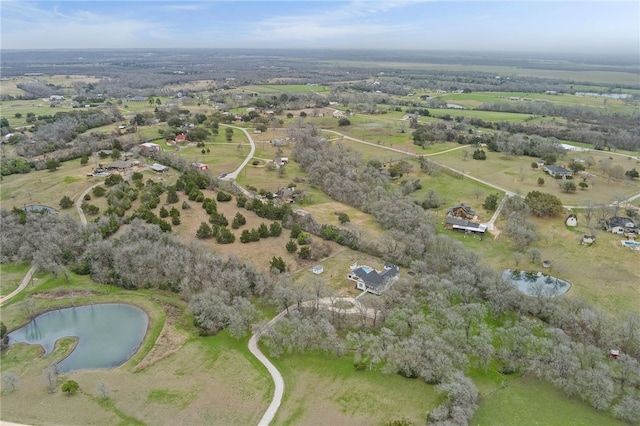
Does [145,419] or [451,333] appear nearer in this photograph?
[145,419]

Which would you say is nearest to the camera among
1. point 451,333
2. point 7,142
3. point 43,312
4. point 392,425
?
point 392,425

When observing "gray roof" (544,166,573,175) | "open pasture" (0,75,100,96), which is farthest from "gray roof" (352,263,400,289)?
Result: "open pasture" (0,75,100,96)

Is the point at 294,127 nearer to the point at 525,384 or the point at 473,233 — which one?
the point at 473,233

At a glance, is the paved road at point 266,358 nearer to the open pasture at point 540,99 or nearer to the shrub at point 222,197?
the shrub at point 222,197

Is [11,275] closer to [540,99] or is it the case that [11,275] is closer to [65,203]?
[65,203]

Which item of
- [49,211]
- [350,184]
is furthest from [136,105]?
[350,184]

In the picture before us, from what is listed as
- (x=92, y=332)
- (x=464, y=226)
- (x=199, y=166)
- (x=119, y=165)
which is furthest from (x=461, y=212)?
(x=119, y=165)
